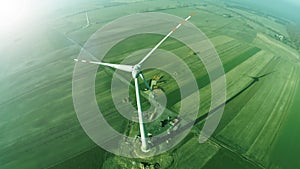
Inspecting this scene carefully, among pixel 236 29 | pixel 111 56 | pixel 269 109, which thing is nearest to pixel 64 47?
pixel 111 56

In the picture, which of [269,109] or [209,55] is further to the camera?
[209,55]

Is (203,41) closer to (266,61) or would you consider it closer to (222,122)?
(266,61)

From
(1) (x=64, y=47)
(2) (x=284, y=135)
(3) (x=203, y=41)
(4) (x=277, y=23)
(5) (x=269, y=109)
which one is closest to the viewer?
(2) (x=284, y=135)

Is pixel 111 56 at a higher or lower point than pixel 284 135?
higher

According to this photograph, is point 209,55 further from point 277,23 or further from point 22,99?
point 277,23

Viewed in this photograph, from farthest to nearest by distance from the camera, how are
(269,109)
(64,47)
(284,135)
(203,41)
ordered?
(203,41) < (64,47) < (269,109) < (284,135)

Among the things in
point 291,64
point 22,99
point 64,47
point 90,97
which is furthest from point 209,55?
point 22,99
